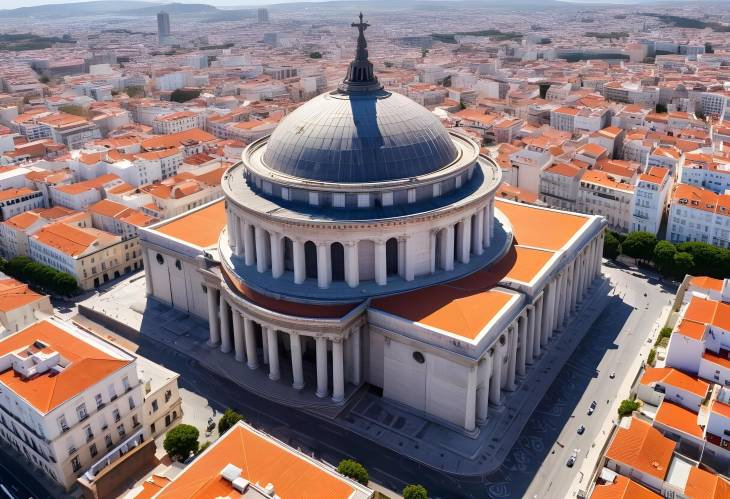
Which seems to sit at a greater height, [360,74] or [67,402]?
[360,74]

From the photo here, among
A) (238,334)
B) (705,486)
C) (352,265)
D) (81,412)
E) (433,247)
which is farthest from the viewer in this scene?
(238,334)

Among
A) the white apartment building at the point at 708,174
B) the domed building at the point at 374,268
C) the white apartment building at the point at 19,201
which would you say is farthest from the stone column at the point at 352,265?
the white apartment building at the point at 19,201

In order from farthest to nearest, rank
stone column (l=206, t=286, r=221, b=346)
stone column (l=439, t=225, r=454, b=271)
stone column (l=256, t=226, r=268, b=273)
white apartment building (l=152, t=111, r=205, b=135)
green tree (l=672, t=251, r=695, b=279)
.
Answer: white apartment building (l=152, t=111, r=205, b=135) → green tree (l=672, t=251, r=695, b=279) → stone column (l=206, t=286, r=221, b=346) → stone column (l=256, t=226, r=268, b=273) → stone column (l=439, t=225, r=454, b=271)

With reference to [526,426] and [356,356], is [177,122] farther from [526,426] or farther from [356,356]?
[526,426]

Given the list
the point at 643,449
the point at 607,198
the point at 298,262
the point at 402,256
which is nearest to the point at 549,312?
the point at 402,256

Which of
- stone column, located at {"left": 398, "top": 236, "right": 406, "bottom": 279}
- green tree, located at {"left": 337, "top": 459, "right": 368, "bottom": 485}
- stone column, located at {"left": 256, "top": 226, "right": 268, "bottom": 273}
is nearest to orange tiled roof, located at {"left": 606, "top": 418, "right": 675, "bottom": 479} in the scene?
green tree, located at {"left": 337, "top": 459, "right": 368, "bottom": 485}

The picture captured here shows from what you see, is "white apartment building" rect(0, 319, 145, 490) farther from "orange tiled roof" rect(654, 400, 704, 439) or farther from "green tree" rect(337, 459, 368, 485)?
"orange tiled roof" rect(654, 400, 704, 439)

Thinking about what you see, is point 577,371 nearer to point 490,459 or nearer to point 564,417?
point 564,417
